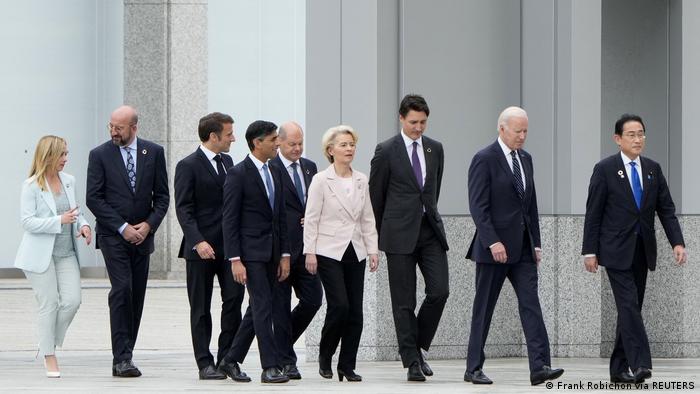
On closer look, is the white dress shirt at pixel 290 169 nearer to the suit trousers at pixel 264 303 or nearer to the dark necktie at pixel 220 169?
the dark necktie at pixel 220 169

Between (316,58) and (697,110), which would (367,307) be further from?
(697,110)

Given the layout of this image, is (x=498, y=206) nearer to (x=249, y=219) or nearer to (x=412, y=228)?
(x=412, y=228)

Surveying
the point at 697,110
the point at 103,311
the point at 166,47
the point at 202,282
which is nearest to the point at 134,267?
the point at 202,282

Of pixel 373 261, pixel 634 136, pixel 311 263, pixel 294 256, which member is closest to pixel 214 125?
pixel 294 256

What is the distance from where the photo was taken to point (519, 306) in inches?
412

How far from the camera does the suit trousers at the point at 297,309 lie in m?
11.0

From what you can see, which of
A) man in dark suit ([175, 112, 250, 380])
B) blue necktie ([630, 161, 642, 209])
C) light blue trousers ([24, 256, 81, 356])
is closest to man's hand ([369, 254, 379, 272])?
man in dark suit ([175, 112, 250, 380])

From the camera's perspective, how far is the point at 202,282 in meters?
11.2

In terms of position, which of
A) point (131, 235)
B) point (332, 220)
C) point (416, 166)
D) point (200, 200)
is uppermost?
point (416, 166)

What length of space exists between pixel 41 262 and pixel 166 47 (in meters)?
14.3

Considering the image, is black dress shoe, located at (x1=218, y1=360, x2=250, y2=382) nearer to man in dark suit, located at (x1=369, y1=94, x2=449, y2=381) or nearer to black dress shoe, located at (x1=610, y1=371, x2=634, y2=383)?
man in dark suit, located at (x1=369, y1=94, x2=449, y2=381)

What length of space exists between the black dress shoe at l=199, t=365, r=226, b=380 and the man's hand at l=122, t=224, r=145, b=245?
1.01 metres

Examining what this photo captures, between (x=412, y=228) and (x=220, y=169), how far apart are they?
4.79 ft

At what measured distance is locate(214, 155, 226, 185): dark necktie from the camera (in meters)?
11.3
